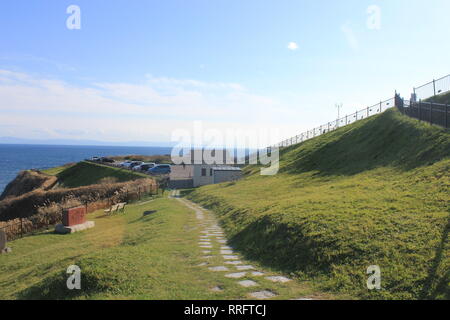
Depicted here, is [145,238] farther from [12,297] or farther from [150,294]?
[150,294]

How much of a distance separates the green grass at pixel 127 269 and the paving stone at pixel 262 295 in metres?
0.18

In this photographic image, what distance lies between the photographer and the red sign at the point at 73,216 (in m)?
17.9

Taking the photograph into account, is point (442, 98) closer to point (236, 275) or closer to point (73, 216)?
point (236, 275)

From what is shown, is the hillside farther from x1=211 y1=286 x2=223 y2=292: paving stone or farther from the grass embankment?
x1=211 y1=286 x2=223 y2=292: paving stone

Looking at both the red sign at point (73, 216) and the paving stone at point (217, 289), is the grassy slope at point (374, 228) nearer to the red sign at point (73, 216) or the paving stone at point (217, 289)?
the paving stone at point (217, 289)

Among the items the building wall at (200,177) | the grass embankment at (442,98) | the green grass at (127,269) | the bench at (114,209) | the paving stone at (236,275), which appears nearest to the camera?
the green grass at (127,269)

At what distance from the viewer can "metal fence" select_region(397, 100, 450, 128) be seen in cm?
1908

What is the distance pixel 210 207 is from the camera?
2139 cm

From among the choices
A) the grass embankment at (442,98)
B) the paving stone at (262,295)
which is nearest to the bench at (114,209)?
the paving stone at (262,295)

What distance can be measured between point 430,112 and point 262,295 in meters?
19.4

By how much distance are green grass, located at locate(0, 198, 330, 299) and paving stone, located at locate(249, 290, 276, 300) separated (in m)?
0.18

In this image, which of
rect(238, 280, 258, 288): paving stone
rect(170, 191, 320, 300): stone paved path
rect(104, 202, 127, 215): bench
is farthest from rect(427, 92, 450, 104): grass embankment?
rect(104, 202, 127, 215): bench

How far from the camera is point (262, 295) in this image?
6.72 m
